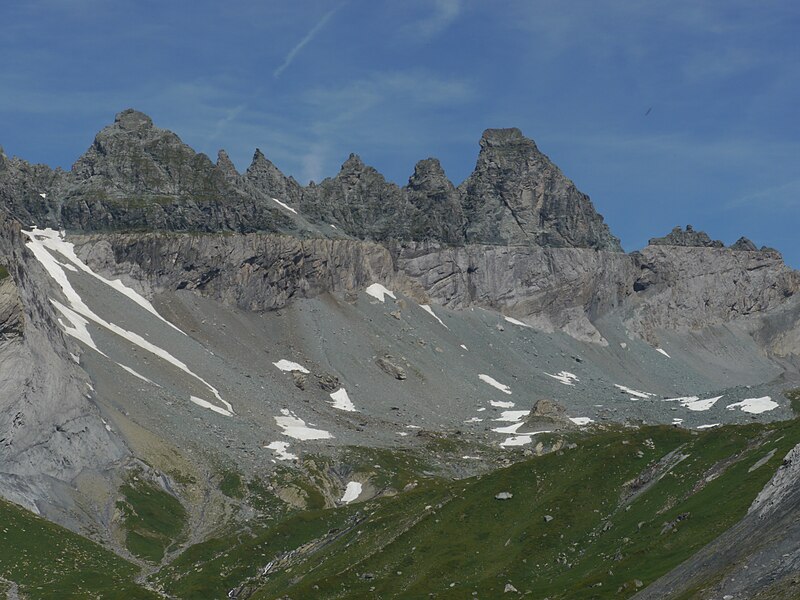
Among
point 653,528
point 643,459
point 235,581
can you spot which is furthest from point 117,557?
point 653,528

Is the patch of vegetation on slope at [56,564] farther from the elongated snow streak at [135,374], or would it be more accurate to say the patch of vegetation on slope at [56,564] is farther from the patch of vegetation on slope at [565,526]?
the elongated snow streak at [135,374]

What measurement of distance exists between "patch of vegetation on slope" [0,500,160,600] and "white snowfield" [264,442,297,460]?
47310 mm

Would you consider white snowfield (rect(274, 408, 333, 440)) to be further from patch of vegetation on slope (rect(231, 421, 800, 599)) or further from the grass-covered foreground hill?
patch of vegetation on slope (rect(231, 421, 800, 599))

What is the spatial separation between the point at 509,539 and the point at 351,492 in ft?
266

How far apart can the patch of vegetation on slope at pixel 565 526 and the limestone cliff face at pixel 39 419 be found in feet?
168

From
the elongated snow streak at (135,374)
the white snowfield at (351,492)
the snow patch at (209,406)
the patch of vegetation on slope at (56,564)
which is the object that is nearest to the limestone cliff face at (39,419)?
the patch of vegetation on slope at (56,564)

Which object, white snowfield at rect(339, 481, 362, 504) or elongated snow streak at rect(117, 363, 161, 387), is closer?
white snowfield at rect(339, 481, 362, 504)

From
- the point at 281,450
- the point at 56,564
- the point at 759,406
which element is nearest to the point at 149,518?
the point at 56,564

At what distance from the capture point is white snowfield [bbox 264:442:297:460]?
172 metres

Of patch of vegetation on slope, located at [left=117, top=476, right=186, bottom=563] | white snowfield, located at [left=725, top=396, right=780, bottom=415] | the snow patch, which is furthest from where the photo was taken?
white snowfield, located at [left=725, top=396, right=780, bottom=415]

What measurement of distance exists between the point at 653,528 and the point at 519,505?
20.8 meters

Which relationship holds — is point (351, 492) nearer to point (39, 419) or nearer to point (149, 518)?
point (149, 518)

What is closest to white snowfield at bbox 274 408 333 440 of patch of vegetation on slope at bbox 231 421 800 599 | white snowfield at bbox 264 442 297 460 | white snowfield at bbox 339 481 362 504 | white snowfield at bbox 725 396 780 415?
white snowfield at bbox 264 442 297 460

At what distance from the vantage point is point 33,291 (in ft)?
580
